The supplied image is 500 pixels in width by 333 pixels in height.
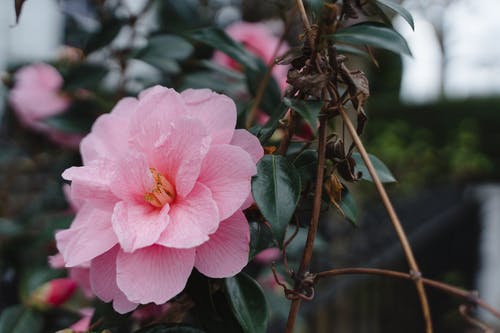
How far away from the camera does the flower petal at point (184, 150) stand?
515mm

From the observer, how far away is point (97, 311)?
0.67 metres

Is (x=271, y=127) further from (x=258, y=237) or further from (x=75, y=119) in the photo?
(x=75, y=119)

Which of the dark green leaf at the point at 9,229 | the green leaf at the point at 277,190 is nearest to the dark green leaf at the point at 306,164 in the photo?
the green leaf at the point at 277,190

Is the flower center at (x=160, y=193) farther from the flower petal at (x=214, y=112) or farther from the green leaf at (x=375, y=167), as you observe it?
the green leaf at (x=375, y=167)

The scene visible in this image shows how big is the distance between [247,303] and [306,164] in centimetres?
15

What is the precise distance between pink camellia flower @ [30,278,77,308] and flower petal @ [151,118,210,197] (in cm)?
43

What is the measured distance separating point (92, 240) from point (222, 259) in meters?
0.12

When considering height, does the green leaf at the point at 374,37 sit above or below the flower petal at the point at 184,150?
above

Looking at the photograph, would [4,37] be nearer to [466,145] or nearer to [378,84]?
[466,145]

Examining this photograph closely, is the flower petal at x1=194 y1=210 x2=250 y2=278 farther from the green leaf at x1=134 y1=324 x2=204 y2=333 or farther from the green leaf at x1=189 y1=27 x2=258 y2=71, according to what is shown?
the green leaf at x1=189 y1=27 x2=258 y2=71

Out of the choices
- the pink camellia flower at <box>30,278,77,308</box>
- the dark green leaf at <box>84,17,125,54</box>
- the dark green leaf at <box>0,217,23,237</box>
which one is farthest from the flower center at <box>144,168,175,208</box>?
the dark green leaf at <box>0,217,23,237</box>

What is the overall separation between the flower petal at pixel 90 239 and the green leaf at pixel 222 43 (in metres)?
0.35

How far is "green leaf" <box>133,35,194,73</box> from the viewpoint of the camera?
1.01m

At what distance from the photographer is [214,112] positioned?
55 cm
